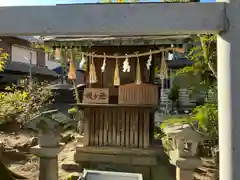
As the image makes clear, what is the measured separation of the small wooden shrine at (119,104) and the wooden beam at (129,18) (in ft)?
13.6

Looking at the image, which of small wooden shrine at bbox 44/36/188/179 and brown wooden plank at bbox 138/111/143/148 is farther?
brown wooden plank at bbox 138/111/143/148

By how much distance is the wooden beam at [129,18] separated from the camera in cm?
184

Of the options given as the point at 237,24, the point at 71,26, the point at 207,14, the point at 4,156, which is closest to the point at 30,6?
the point at 71,26

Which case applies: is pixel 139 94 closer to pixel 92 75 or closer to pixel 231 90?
pixel 92 75

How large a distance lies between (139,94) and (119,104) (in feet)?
1.91

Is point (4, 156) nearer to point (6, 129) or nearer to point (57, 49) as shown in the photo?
point (57, 49)

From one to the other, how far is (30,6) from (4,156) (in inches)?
257

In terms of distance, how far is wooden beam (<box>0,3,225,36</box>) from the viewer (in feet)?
6.05

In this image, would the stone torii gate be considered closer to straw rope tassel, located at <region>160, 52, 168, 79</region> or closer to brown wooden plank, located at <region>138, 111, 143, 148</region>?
straw rope tassel, located at <region>160, 52, 168, 79</region>

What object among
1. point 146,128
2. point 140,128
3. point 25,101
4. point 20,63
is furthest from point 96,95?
point 20,63

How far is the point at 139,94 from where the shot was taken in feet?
20.6

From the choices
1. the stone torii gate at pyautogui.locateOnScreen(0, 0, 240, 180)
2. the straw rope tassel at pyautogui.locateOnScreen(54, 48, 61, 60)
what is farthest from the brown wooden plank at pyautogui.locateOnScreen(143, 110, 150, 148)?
the stone torii gate at pyautogui.locateOnScreen(0, 0, 240, 180)

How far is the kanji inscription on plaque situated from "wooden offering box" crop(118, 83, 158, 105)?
0.38m

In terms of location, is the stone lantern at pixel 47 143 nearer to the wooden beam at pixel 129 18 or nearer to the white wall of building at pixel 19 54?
the wooden beam at pixel 129 18
